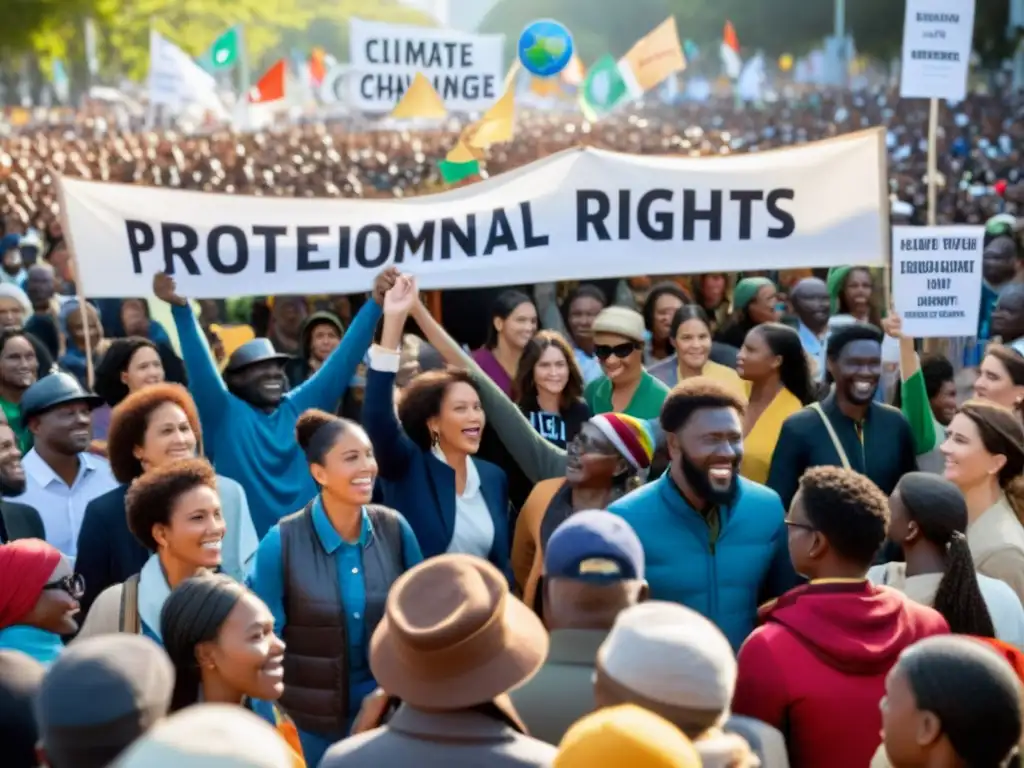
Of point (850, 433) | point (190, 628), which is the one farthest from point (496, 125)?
point (190, 628)

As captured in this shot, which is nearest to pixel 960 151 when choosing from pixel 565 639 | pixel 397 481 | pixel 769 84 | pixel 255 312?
pixel 255 312

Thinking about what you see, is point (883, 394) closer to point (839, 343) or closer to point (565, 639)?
point (839, 343)

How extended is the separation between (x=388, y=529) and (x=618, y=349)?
7.41 feet

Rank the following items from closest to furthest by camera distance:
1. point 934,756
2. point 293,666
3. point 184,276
Result: point 934,756 < point 293,666 < point 184,276

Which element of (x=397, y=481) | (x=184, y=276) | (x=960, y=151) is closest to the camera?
(x=397, y=481)

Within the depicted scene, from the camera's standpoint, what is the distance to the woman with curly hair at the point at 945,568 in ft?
15.1

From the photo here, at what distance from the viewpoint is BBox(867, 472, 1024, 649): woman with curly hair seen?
4.61 m

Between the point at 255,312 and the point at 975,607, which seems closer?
the point at 975,607

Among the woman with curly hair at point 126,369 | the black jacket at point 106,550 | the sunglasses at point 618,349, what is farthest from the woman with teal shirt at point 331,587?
the woman with curly hair at point 126,369

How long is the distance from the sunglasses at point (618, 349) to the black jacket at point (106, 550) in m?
2.45

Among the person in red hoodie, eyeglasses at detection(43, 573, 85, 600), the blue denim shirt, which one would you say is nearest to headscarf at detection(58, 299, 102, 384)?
the blue denim shirt

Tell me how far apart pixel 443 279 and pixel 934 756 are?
5011 mm

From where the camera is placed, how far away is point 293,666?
5047 millimetres

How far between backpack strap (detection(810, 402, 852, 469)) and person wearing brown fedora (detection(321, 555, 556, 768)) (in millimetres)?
3039
